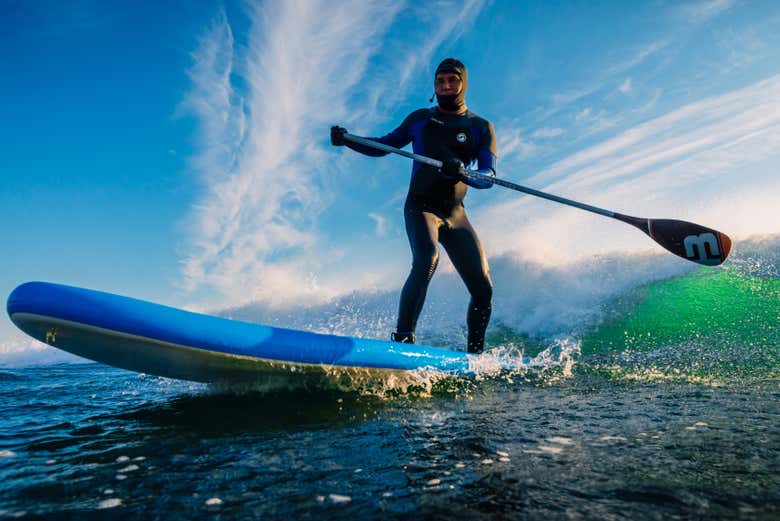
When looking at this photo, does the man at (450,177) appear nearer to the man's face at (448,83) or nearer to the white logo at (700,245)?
the man's face at (448,83)

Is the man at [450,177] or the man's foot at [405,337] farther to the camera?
the man at [450,177]

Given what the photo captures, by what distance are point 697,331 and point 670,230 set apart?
284 cm

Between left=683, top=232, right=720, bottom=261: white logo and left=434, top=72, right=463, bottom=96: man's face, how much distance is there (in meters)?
2.49

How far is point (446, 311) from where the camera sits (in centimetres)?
1043

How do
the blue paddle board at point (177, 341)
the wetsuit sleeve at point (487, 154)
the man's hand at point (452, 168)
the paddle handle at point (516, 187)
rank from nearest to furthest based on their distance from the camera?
the blue paddle board at point (177, 341), the man's hand at point (452, 168), the paddle handle at point (516, 187), the wetsuit sleeve at point (487, 154)

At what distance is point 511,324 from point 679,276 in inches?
117

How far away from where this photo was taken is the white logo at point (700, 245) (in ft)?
12.7

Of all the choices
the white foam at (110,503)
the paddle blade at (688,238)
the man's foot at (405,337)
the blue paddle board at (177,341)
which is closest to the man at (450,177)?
the man's foot at (405,337)

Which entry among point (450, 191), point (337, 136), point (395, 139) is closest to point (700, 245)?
point (450, 191)

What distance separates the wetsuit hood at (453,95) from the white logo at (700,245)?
2.41 metres

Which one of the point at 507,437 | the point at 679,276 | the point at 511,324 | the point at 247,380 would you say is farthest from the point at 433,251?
the point at 679,276

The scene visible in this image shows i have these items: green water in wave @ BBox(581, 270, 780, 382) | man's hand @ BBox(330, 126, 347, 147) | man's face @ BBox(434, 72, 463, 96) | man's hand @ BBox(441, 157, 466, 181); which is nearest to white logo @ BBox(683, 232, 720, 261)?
green water in wave @ BBox(581, 270, 780, 382)

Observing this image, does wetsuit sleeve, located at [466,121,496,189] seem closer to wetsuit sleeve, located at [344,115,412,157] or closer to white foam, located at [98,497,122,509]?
wetsuit sleeve, located at [344,115,412,157]

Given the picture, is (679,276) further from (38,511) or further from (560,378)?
(38,511)
